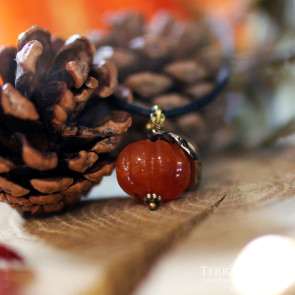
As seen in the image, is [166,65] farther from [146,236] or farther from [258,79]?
[146,236]

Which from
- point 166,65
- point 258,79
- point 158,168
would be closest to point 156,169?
point 158,168

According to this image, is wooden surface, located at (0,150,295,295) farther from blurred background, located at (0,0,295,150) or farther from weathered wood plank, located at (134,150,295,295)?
blurred background, located at (0,0,295,150)

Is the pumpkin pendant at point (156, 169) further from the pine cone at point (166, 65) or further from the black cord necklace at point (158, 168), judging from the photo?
the pine cone at point (166, 65)

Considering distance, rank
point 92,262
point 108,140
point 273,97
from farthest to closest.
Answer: point 273,97 → point 108,140 → point 92,262

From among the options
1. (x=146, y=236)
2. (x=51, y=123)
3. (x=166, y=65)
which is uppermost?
(x=166, y=65)

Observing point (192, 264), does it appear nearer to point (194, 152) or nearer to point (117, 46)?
point (194, 152)

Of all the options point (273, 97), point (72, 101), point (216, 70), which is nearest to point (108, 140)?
point (72, 101)
